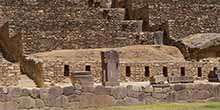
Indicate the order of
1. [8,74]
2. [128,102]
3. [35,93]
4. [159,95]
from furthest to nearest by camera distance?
1. [8,74]
2. [159,95]
3. [128,102]
4. [35,93]

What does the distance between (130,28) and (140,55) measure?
7.47 meters

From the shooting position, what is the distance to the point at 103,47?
4722 cm

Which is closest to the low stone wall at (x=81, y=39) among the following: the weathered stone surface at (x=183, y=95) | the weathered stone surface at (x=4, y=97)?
the weathered stone surface at (x=183, y=95)

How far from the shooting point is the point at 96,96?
23.3 meters

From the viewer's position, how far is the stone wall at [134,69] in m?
39.6

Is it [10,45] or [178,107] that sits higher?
[178,107]

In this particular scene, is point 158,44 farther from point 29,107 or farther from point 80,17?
point 29,107

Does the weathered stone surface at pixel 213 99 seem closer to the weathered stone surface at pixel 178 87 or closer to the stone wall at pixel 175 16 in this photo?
the weathered stone surface at pixel 178 87

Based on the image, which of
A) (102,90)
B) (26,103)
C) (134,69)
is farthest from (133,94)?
(134,69)

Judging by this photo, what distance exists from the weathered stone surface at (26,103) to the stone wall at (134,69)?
54.6ft

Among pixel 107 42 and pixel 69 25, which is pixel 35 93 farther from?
pixel 69 25

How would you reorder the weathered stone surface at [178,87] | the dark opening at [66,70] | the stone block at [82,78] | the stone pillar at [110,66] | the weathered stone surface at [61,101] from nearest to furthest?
the weathered stone surface at [61,101]
the weathered stone surface at [178,87]
the stone block at [82,78]
the stone pillar at [110,66]
the dark opening at [66,70]

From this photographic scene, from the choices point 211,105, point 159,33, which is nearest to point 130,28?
point 159,33

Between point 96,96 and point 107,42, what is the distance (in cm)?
2421
